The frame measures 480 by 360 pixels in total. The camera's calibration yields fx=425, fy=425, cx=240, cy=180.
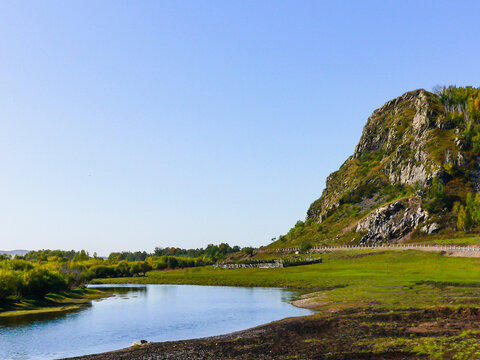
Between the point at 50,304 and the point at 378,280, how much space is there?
6916 centimetres

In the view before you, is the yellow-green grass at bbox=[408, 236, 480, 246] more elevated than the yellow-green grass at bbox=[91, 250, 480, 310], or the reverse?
the yellow-green grass at bbox=[408, 236, 480, 246]

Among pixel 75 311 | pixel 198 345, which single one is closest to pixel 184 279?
pixel 75 311

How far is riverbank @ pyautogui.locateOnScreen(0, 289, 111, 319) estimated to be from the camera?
7404 centimetres

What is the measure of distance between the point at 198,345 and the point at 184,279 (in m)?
120

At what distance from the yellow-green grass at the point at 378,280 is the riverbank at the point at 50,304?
45612 mm

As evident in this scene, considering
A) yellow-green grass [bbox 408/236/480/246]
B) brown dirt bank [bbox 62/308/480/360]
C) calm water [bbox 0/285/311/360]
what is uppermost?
yellow-green grass [bbox 408/236/480/246]

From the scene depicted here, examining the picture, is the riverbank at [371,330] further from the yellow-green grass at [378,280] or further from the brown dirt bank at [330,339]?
the yellow-green grass at [378,280]

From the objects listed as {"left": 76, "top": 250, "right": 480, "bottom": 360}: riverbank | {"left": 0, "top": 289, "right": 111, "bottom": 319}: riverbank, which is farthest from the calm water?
{"left": 76, "top": 250, "right": 480, "bottom": 360}: riverbank

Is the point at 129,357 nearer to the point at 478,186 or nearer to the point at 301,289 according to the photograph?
the point at 301,289

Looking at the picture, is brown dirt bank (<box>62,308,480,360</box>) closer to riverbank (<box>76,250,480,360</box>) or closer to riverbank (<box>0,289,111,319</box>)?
riverbank (<box>76,250,480,360</box>)

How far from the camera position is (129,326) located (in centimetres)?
6212

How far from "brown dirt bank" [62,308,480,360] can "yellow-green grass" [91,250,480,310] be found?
8925 mm

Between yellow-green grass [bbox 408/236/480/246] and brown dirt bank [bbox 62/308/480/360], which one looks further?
yellow-green grass [bbox 408/236/480/246]

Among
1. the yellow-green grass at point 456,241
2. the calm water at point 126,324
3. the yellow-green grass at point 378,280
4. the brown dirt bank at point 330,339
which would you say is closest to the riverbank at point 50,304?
the calm water at point 126,324
